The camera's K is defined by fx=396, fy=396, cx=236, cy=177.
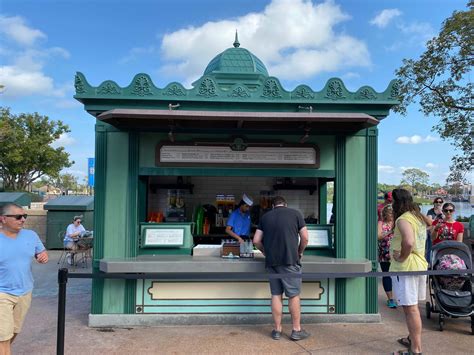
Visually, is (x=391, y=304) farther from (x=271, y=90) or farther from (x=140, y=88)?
(x=140, y=88)

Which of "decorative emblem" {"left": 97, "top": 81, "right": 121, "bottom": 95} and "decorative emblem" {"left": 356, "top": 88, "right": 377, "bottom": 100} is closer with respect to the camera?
"decorative emblem" {"left": 97, "top": 81, "right": 121, "bottom": 95}

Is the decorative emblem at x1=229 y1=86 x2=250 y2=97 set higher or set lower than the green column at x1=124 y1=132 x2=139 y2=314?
higher

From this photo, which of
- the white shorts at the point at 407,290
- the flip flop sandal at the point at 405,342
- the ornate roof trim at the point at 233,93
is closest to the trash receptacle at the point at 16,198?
the ornate roof trim at the point at 233,93

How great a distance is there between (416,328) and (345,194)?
1.98 metres

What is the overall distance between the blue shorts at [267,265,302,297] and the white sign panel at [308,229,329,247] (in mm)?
850

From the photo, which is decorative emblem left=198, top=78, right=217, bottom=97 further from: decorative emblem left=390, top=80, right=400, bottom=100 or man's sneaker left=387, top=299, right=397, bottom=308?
man's sneaker left=387, top=299, right=397, bottom=308

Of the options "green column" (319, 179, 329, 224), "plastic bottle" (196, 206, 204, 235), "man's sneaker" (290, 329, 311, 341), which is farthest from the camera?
"green column" (319, 179, 329, 224)

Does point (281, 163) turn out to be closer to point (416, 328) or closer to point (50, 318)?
point (416, 328)

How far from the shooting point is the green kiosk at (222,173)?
5301 mm

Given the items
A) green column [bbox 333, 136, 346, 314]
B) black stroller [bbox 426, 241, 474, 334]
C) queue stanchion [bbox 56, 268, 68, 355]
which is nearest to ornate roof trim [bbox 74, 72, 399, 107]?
green column [bbox 333, 136, 346, 314]

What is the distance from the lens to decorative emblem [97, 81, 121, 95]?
5.31 m

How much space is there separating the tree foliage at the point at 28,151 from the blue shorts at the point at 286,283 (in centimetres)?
2602

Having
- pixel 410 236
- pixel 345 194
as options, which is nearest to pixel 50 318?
pixel 345 194

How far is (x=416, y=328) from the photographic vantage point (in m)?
4.14
